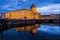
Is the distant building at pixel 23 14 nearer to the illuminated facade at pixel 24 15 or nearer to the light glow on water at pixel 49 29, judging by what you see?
the illuminated facade at pixel 24 15

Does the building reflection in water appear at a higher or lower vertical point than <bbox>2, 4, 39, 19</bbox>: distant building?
lower

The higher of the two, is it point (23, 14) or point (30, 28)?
point (23, 14)

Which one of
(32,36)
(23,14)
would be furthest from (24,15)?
(32,36)

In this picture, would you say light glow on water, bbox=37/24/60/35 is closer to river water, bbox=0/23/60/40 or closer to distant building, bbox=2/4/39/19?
river water, bbox=0/23/60/40

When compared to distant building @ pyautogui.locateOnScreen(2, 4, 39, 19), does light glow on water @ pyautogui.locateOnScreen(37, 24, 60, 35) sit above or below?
below

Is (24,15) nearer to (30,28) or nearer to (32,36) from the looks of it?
(30,28)

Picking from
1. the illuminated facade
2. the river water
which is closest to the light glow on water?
the river water

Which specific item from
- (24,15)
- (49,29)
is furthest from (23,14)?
(49,29)

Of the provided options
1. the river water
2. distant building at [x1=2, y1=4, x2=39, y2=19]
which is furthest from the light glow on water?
distant building at [x1=2, y1=4, x2=39, y2=19]

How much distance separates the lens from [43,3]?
406 cm

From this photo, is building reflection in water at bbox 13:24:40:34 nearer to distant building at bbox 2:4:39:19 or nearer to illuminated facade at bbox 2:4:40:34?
illuminated facade at bbox 2:4:40:34

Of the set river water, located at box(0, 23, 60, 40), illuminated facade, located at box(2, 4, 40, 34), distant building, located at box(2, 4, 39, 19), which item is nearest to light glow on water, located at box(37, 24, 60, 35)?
river water, located at box(0, 23, 60, 40)

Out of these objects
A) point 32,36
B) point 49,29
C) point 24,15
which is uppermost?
point 24,15

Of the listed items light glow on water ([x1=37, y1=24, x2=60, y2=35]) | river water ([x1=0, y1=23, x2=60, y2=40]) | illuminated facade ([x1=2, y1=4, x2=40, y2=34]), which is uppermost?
illuminated facade ([x1=2, y1=4, x2=40, y2=34])
